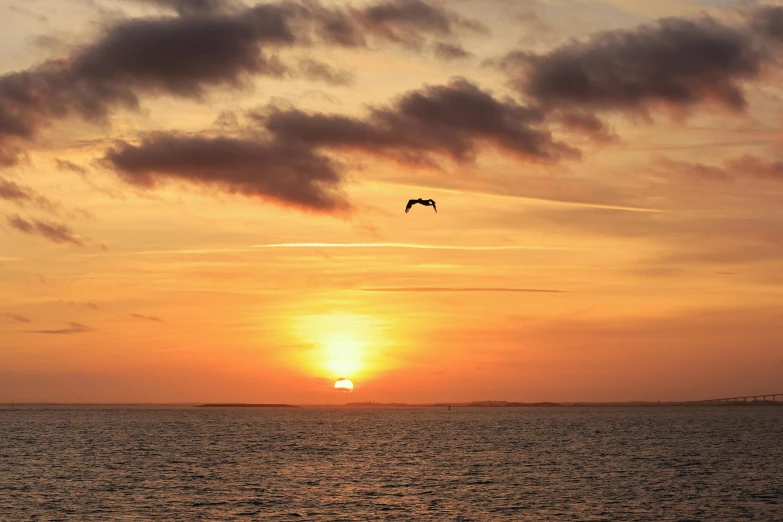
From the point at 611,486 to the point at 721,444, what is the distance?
311 ft

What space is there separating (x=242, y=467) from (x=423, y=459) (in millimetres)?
31830

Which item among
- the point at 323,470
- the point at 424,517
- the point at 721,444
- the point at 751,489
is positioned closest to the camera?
the point at 424,517

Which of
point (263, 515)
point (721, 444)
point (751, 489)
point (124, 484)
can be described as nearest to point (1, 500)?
point (124, 484)

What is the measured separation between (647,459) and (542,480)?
137ft

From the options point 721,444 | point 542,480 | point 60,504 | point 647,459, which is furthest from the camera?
point 721,444

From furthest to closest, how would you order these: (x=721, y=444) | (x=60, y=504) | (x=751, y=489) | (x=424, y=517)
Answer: (x=721, y=444), (x=751, y=489), (x=60, y=504), (x=424, y=517)

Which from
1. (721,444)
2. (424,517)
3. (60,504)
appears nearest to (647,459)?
(721,444)

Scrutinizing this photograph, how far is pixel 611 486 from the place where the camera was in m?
109

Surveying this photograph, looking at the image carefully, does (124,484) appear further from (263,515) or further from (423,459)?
(423,459)

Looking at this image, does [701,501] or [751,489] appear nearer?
[701,501]

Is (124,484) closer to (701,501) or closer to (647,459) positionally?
(701,501)

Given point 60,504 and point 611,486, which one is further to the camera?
point 611,486

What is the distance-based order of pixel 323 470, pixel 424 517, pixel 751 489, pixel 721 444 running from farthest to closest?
pixel 721 444 → pixel 323 470 → pixel 751 489 → pixel 424 517

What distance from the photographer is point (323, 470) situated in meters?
131
